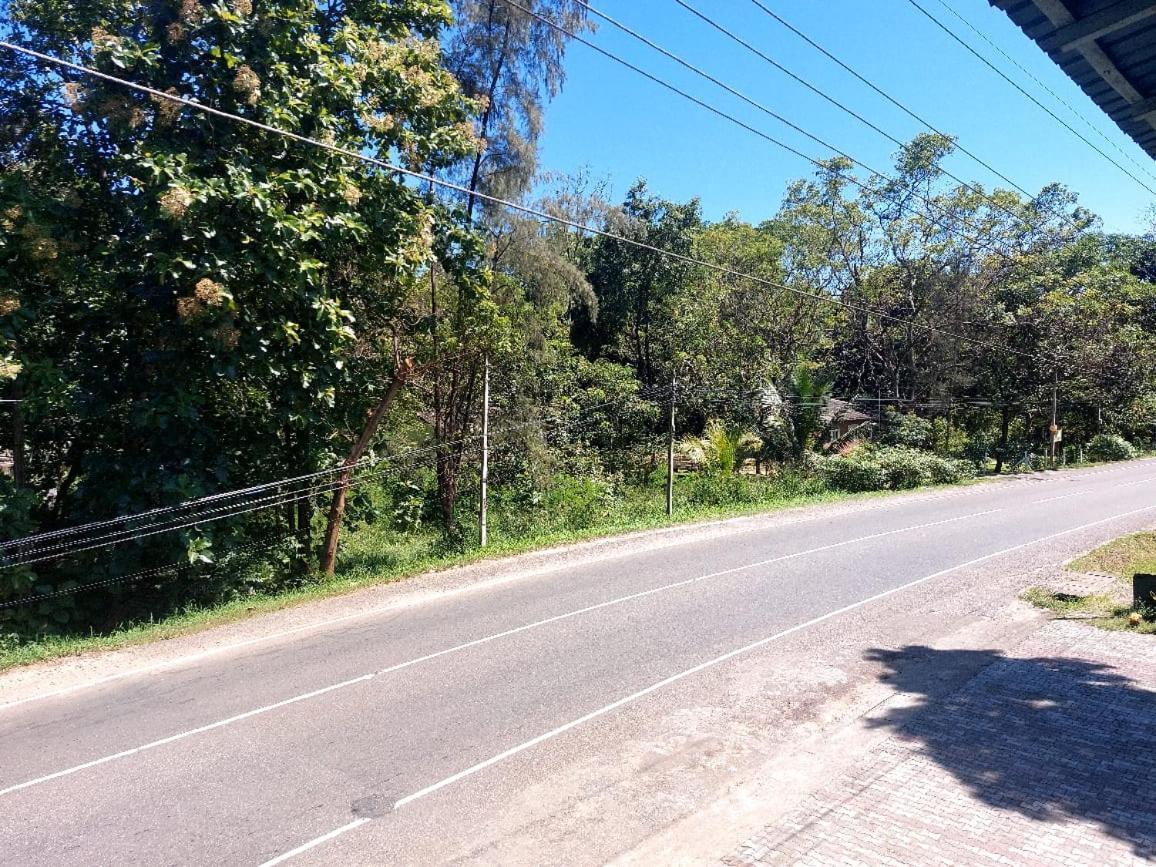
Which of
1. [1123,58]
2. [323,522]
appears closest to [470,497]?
[323,522]

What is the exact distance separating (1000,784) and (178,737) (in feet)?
20.5

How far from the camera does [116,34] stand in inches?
415

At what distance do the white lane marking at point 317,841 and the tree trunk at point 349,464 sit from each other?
8.97 meters

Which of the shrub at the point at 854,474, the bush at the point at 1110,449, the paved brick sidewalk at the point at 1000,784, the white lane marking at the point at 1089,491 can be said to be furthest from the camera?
the bush at the point at 1110,449

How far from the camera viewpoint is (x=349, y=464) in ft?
43.8

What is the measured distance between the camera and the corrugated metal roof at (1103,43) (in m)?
4.41

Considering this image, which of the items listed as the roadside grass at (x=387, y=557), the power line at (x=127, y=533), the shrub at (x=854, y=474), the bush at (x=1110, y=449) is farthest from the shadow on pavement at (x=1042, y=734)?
the bush at (x=1110, y=449)

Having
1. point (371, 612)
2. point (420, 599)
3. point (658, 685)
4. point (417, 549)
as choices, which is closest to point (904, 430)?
point (417, 549)

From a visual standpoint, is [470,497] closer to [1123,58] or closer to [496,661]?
[496,661]

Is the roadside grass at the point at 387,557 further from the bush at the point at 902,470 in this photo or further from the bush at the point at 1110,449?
the bush at the point at 1110,449

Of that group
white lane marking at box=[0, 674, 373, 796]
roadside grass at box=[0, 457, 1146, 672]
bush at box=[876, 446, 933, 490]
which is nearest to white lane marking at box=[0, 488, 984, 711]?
roadside grass at box=[0, 457, 1146, 672]

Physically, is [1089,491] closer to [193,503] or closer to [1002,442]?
[1002,442]

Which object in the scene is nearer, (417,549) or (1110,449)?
(417,549)

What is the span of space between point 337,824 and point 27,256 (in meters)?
8.90
